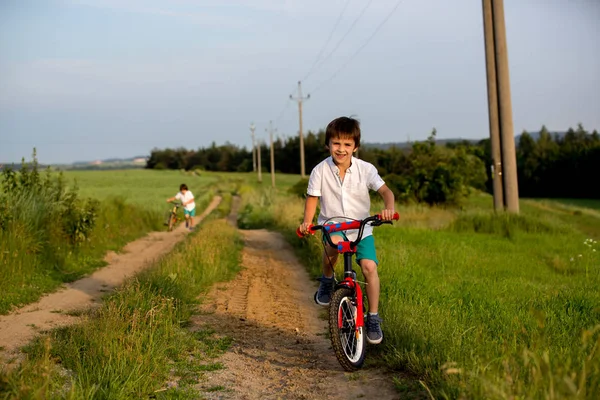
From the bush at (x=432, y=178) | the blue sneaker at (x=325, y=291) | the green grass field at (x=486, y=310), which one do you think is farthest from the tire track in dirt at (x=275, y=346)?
the bush at (x=432, y=178)

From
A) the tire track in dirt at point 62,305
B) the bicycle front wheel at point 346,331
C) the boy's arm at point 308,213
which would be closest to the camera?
the bicycle front wheel at point 346,331

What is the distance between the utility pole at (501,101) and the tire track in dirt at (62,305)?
919 centimetres

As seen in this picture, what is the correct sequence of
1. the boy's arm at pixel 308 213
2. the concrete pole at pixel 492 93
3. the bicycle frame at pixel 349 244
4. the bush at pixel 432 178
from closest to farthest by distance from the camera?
1. the bicycle frame at pixel 349 244
2. the boy's arm at pixel 308 213
3. the concrete pole at pixel 492 93
4. the bush at pixel 432 178

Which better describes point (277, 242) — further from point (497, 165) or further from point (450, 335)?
point (450, 335)

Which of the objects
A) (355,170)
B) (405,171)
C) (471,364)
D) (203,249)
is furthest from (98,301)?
(405,171)

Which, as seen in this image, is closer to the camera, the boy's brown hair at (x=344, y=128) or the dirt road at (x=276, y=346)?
the dirt road at (x=276, y=346)

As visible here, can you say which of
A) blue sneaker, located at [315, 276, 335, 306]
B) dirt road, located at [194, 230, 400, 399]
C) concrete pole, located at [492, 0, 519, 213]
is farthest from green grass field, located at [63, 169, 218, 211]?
blue sneaker, located at [315, 276, 335, 306]

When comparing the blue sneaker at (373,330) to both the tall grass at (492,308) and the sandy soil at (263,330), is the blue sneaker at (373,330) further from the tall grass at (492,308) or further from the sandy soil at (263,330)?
the sandy soil at (263,330)

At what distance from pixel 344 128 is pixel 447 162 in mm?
28284

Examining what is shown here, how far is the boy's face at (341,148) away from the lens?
5.49 m

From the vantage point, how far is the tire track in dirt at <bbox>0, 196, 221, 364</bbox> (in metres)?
6.87

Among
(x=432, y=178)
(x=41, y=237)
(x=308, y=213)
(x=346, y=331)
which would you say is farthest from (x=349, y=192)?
(x=432, y=178)

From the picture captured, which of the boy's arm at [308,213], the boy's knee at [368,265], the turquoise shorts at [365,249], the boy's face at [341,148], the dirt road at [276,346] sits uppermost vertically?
the boy's face at [341,148]

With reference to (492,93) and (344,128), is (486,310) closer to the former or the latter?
(344,128)
